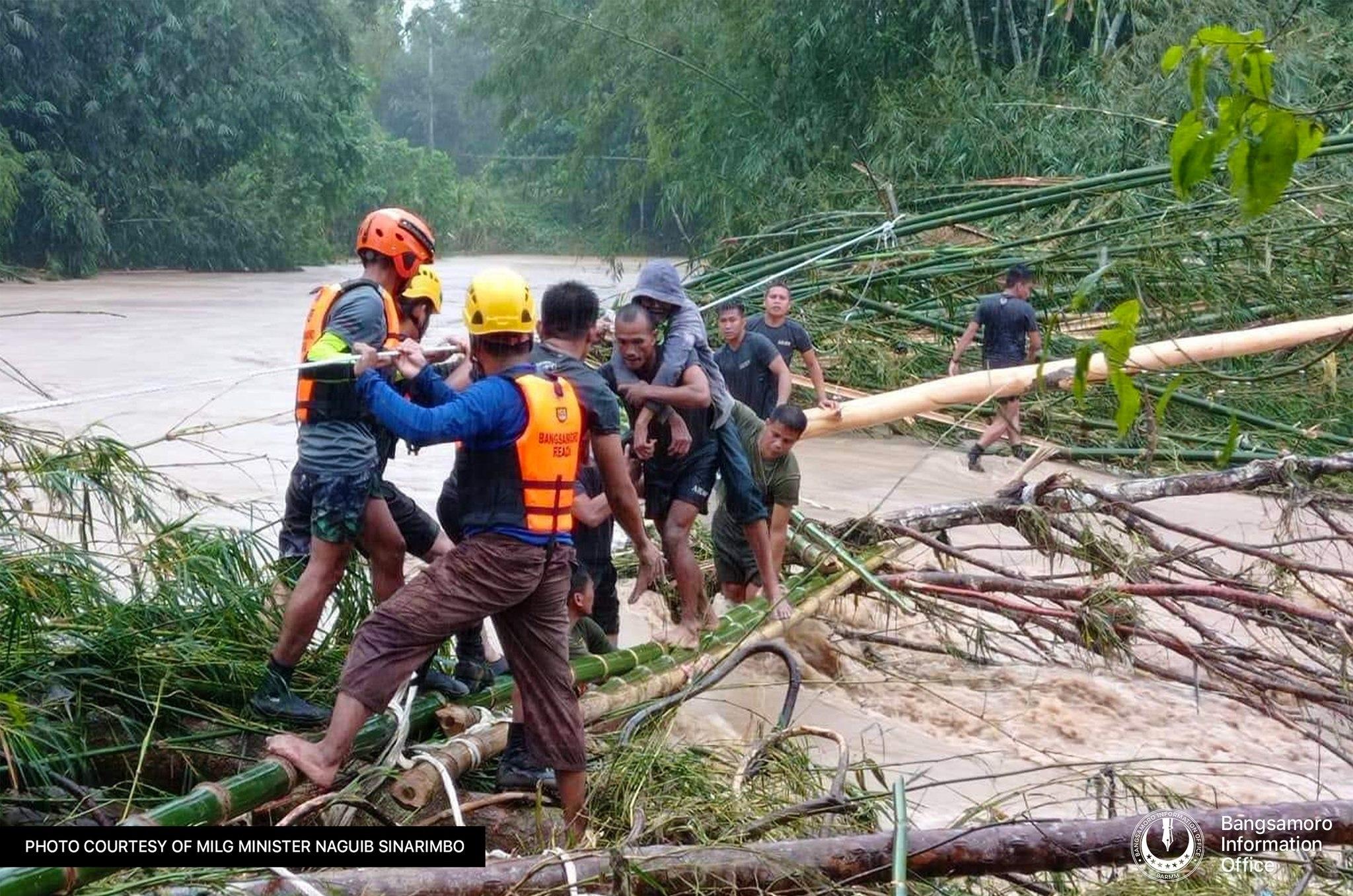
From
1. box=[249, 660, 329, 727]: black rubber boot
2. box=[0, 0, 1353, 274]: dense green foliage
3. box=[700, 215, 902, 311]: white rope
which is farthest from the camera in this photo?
box=[0, 0, 1353, 274]: dense green foliage

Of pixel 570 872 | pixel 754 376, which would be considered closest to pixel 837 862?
pixel 570 872

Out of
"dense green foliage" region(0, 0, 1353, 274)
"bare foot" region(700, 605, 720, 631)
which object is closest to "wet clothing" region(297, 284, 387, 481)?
"bare foot" region(700, 605, 720, 631)

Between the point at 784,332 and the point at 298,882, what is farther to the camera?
the point at 784,332

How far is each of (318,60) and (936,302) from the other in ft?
74.9

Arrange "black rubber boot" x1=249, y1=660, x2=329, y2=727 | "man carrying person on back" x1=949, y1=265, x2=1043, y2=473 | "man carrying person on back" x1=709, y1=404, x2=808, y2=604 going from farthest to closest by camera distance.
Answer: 1. "man carrying person on back" x1=949, y1=265, x2=1043, y2=473
2. "man carrying person on back" x1=709, y1=404, x2=808, y2=604
3. "black rubber boot" x1=249, y1=660, x2=329, y2=727

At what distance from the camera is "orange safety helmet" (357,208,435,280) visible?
13.6ft

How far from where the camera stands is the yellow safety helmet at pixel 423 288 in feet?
13.8

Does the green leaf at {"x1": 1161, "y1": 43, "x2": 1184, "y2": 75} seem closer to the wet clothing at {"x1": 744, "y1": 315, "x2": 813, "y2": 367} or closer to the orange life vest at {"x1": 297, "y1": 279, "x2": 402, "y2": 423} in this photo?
the orange life vest at {"x1": 297, "y1": 279, "x2": 402, "y2": 423}

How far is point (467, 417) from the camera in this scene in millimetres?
3463

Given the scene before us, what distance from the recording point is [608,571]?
17.6ft

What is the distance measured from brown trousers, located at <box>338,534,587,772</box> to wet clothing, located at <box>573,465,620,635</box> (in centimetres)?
143

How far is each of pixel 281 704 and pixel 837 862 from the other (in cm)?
160

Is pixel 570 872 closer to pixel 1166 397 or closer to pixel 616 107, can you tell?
pixel 1166 397

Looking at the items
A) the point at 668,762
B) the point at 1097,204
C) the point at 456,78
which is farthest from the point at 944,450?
the point at 456,78
